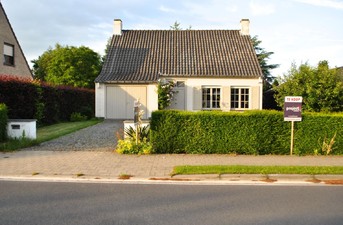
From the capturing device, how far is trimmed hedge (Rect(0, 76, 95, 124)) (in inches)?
687

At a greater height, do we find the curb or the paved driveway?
the paved driveway

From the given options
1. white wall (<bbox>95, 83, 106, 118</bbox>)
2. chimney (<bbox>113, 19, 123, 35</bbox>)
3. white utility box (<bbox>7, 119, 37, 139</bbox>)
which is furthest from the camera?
chimney (<bbox>113, 19, 123, 35</bbox>)

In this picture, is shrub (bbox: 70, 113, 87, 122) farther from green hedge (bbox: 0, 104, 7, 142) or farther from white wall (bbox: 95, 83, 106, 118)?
green hedge (bbox: 0, 104, 7, 142)

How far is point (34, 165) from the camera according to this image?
9.49m

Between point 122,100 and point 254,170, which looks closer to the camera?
point 254,170

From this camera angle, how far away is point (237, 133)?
1166 centimetres

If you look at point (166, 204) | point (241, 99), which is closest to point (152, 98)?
point (241, 99)

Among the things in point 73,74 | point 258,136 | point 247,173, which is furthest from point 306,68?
point 73,74

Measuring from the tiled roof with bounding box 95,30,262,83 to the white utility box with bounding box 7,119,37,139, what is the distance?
1163 centimetres

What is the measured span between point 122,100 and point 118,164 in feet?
52.2

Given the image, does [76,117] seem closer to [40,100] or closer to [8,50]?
[40,100]

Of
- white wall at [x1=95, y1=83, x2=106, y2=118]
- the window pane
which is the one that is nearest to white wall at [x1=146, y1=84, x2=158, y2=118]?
white wall at [x1=95, y1=83, x2=106, y2=118]

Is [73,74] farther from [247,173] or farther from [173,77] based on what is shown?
[247,173]

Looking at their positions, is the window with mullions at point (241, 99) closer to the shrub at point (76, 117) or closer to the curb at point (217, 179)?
the shrub at point (76, 117)
